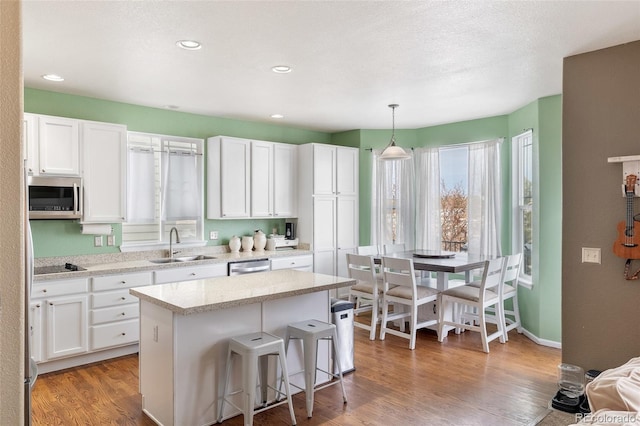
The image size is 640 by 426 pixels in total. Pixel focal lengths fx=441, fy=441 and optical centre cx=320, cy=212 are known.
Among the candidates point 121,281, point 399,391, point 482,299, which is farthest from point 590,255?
point 121,281

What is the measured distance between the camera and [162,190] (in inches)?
196

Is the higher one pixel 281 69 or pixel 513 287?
pixel 281 69

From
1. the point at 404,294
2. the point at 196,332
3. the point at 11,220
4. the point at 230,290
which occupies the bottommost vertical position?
the point at 404,294

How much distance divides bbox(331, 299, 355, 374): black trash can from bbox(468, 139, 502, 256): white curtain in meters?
2.54

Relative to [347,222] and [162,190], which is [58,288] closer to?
[162,190]

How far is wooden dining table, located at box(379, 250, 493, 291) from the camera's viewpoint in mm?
4430

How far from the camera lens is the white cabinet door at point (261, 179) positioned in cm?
554

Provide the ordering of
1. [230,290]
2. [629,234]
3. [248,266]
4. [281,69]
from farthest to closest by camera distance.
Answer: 1. [248,266]
2. [281,69]
3. [230,290]
4. [629,234]

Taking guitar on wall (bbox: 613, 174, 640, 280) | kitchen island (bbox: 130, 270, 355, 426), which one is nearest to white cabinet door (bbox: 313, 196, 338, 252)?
kitchen island (bbox: 130, 270, 355, 426)

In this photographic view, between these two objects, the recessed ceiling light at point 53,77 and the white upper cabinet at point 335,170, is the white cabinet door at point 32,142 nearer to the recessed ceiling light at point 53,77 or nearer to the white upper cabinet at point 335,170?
the recessed ceiling light at point 53,77

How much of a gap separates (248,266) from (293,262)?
0.71 m

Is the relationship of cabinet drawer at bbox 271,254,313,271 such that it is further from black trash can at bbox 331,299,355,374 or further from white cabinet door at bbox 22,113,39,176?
white cabinet door at bbox 22,113,39,176

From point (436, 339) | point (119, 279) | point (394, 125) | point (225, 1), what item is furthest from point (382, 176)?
point (225, 1)

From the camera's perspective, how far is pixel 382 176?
6.42 meters
